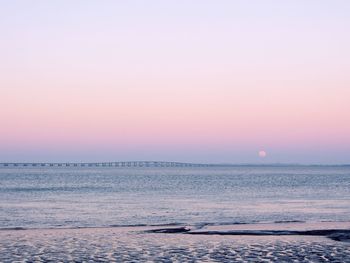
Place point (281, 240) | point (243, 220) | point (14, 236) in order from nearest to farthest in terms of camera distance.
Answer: point (281, 240)
point (14, 236)
point (243, 220)

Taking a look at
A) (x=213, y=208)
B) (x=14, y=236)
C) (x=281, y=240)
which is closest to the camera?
(x=281, y=240)

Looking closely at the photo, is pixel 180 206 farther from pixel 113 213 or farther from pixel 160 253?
pixel 160 253

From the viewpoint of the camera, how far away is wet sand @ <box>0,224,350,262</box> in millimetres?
25130

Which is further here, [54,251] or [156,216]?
[156,216]

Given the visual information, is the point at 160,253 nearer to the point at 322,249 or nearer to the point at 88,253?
the point at 88,253

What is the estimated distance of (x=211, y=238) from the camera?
107 feet

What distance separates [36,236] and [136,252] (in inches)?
358

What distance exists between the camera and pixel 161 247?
28656 mm

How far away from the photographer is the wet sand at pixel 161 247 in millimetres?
25130

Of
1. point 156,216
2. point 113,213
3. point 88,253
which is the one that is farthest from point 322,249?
point 113,213

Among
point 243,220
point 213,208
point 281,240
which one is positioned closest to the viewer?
point 281,240

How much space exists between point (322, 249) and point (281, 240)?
3.92 meters

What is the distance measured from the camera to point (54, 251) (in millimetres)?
27141

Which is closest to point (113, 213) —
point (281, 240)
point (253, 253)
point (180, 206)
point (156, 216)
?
point (156, 216)
